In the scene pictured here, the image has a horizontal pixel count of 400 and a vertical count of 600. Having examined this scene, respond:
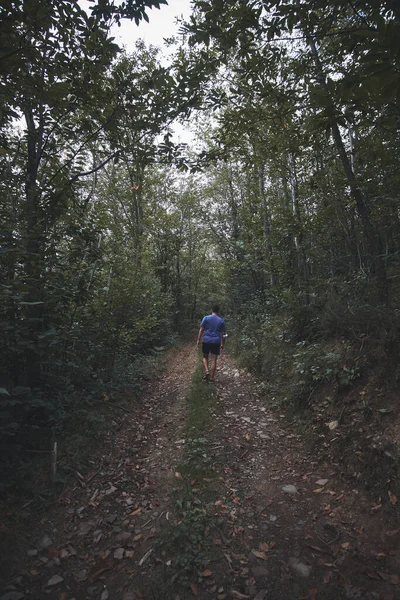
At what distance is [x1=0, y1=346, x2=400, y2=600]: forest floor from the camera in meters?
2.49

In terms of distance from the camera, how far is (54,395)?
4.92 m

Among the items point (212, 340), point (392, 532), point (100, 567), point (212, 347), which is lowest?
point (100, 567)

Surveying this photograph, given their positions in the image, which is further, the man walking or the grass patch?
the man walking

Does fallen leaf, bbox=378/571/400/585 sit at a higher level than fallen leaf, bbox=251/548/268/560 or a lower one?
higher

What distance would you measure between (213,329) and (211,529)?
5724 mm

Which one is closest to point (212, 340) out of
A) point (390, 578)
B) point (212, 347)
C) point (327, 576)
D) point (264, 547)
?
point (212, 347)

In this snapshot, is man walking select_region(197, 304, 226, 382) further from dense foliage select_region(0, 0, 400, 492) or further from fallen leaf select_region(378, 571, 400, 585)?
fallen leaf select_region(378, 571, 400, 585)

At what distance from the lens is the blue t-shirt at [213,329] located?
838 cm

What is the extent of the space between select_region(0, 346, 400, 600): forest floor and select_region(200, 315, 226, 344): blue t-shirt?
11.5ft

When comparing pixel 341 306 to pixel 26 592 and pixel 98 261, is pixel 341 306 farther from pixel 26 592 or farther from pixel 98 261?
pixel 26 592

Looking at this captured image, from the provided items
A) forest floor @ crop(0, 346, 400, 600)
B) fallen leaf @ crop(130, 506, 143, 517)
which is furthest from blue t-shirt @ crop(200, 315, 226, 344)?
fallen leaf @ crop(130, 506, 143, 517)

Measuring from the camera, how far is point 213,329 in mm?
8531

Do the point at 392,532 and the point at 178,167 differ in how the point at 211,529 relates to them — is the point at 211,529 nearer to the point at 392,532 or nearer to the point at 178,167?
the point at 392,532

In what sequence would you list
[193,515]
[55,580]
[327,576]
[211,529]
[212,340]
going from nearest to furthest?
[327,576] < [55,580] < [211,529] < [193,515] < [212,340]
